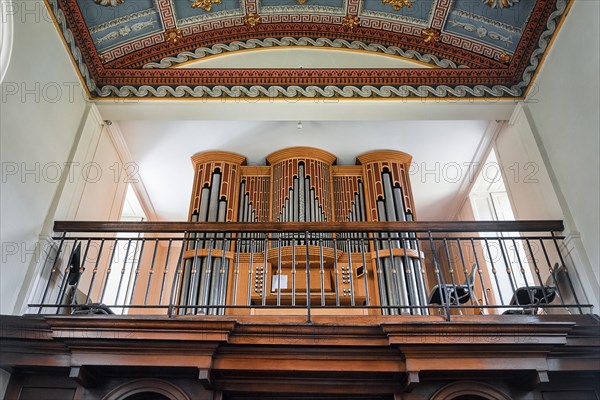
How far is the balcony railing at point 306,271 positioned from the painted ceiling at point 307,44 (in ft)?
5.65

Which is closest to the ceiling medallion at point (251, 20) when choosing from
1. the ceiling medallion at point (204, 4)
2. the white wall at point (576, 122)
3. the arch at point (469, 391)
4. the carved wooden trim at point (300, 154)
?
the ceiling medallion at point (204, 4)

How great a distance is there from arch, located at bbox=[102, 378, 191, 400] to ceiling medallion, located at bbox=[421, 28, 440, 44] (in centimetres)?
491

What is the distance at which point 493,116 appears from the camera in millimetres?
5957

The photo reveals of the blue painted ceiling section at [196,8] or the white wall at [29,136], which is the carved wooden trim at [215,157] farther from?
the white wall at [29,136]

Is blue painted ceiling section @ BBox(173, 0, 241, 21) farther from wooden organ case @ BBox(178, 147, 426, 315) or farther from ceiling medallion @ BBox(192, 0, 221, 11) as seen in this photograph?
wooden organ case @ BBox(178, 147, 426, 315)

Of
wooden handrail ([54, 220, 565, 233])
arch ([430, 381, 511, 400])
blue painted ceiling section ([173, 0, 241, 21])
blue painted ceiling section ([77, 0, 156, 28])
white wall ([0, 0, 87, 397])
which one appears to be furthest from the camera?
blue painted ceiling section ([173, 0, 241, 21])

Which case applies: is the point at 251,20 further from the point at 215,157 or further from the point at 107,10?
the point at 215,157

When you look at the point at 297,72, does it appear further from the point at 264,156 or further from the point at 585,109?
the point at 585,109

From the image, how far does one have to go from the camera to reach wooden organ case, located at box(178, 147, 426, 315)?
19.2 ft

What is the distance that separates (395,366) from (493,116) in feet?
11.4

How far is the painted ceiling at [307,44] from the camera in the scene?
5.72 metres

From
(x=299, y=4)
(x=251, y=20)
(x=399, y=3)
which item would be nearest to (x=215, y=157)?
(x=251, y=20)

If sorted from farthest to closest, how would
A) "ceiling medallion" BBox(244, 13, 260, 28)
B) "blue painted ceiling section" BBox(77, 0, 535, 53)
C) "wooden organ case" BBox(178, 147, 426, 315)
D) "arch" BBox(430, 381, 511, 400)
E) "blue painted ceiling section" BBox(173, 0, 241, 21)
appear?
"ceiling medallion" BBox(244, 13, 260, 28)
"blue painted ceiling section" BBox(173, 0, 241, 21)
"wooden organ case" BBox(178, 147, 426, 315)
"blue painted ceiling section" BBox(77, 0, 535, 53)
"arch" BBox(430, 381, 511, 400)

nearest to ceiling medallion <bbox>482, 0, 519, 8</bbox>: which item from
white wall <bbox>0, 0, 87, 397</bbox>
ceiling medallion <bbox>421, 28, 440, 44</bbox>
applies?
ceiling medallion <bbox>421, 28, 440, 44</bbox>
